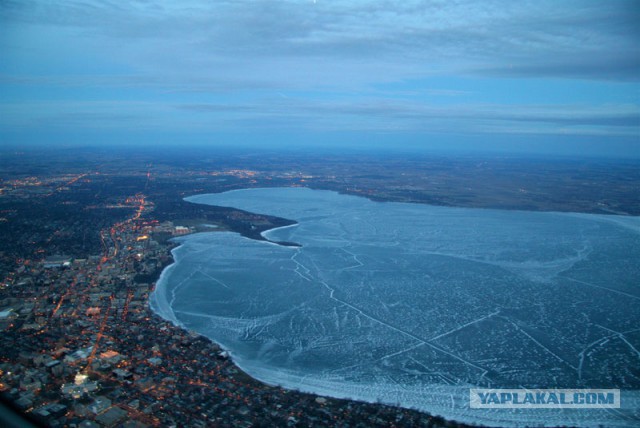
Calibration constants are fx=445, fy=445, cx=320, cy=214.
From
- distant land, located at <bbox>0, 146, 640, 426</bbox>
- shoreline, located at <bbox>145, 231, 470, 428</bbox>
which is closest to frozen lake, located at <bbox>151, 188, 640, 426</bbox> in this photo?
shoreline, located at <bbox>145, 231, 470, 428</bbox>

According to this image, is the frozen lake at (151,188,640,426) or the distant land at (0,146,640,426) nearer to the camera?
the distant land at (0,146,640,426)

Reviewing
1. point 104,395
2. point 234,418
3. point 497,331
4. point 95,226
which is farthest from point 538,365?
point 95,226

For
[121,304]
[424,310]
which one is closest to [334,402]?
[424,310]

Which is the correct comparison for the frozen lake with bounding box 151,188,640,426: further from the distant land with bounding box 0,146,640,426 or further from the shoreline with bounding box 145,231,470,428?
the distant land with bounding box 0,146,640,426

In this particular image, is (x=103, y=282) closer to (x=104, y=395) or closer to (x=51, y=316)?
(x=51, y=316)

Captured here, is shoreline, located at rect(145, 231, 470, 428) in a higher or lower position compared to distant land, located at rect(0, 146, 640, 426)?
lower
